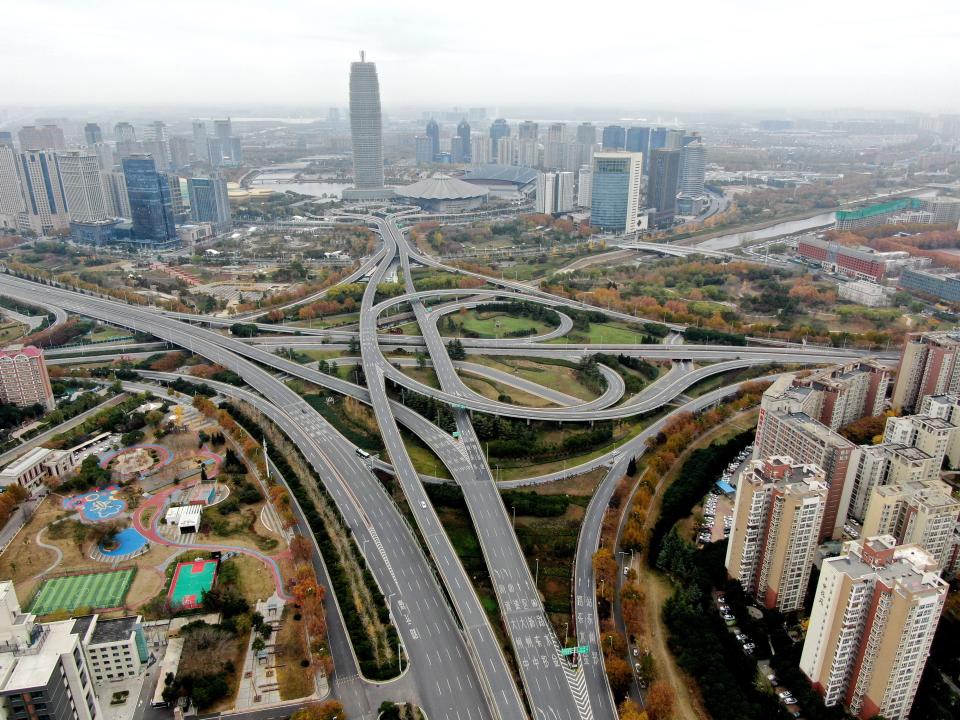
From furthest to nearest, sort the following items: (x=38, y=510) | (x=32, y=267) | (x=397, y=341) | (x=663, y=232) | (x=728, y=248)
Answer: (x=663, y=232)
(x=728, y=248)
(x=32, y=267)
(x=397, y=341)
(x=38, y=510)

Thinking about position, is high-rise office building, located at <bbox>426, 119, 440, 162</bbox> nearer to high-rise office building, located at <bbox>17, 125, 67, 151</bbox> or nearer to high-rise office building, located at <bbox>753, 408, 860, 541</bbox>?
high-rise office building, located at <bbox>17, 125, 67, 151</bbox>

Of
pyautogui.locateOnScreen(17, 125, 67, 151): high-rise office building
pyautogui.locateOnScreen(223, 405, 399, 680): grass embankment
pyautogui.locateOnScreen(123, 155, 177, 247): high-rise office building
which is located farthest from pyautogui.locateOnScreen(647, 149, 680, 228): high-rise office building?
pyautogui.locateOnScreen(17, 125, 67, 151): high-rise office building

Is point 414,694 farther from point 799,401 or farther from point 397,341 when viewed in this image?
point 397,341

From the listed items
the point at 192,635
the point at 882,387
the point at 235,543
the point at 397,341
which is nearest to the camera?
the point at 192,635

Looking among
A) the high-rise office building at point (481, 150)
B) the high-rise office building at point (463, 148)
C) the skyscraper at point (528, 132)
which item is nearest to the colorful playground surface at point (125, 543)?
the high-rise office building at point (481, 150)

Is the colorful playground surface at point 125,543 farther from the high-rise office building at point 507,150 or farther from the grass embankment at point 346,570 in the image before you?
the high-rise office building at point 507,150

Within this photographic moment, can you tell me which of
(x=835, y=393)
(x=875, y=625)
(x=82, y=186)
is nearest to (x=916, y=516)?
(x=875, y=625)

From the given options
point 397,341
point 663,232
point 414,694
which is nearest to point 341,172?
point 663,232
